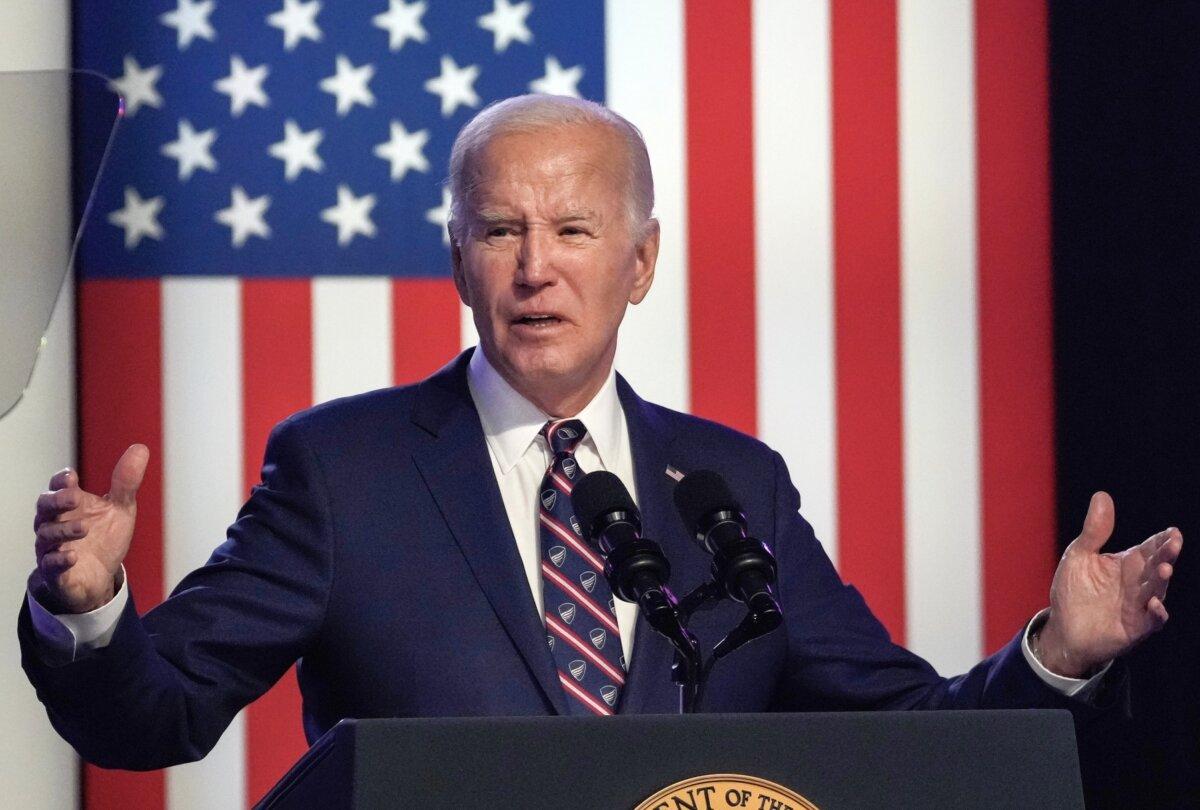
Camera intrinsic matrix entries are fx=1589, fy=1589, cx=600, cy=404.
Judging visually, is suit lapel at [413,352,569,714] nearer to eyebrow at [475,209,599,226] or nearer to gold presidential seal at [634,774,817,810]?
eyebrow at [475,209,599,226]

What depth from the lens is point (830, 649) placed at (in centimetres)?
204

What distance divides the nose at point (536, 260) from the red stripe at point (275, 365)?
120 centimetres

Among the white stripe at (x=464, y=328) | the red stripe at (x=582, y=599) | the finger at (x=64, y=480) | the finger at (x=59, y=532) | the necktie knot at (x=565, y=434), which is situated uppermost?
the white stripe at (x=464, y=328)

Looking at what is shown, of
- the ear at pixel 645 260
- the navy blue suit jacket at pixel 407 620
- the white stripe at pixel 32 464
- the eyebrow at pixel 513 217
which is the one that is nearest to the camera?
the navy blue suit jacket at pixel 407 620

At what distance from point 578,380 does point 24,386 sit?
683 mm

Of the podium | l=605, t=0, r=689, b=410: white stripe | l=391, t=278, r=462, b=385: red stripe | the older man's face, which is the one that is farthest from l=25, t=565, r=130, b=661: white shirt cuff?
l=605, t=0, r=689, b=410: white stripe

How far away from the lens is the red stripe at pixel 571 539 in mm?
1907

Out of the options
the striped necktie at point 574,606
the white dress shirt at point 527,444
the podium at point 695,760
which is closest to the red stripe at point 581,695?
the striped necktie at point 574,606

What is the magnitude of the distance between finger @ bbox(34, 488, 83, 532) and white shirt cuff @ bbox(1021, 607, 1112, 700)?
3.25 ft

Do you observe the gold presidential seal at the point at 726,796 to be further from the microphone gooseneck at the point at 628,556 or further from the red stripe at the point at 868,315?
the red stripe at the point at 868,315

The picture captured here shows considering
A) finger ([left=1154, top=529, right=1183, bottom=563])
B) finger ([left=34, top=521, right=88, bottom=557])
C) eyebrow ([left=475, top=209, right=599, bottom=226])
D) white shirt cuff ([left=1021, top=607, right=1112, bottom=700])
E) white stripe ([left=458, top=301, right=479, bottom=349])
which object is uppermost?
eyebrow ([left=475, top=209, right=599, bottom=226])

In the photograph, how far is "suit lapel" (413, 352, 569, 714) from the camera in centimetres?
180

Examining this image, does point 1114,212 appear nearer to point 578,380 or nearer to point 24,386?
point 578,380

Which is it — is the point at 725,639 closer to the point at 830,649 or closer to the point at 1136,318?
the point at 830,649
